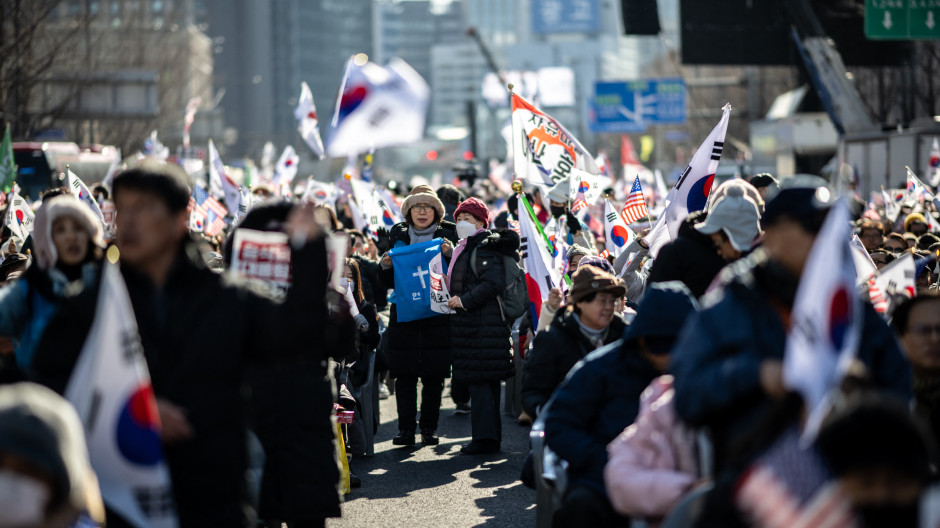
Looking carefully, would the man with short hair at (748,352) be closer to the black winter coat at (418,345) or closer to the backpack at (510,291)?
the backpack at (510,291)

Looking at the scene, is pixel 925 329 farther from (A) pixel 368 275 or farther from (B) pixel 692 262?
(A) pixel 368 275

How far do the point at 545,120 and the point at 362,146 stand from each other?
15.4 feet

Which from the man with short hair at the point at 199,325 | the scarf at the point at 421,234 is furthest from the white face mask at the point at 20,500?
the scarf at the point at 421,234

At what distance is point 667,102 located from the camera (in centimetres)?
4725

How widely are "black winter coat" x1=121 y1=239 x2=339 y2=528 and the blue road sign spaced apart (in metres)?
43.5

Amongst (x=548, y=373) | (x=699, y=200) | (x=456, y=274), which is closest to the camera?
(x=548, y=373)

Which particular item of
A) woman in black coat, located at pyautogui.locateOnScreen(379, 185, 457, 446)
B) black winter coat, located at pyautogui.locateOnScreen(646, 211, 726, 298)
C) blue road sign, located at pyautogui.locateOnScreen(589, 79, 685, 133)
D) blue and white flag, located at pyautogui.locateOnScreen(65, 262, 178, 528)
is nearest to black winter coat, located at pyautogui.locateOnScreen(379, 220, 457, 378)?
woman in black coat, located at pyautogui.locateOnScreen(379, 185, 457, 446)

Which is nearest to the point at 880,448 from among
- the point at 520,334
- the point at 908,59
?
the point at 520,334

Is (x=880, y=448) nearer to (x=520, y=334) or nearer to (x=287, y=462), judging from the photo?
(x=287, y=462)

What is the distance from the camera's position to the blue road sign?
47.1m

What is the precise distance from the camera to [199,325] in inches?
163

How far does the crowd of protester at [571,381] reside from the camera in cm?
332

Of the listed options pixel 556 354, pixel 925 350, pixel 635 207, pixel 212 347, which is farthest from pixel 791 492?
pixel 635 207

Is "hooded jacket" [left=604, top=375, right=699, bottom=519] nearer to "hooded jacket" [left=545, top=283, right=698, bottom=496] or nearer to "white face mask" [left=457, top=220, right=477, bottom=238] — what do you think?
"hooded jacket" [left=545, top=283, right=698, bottom=496]
